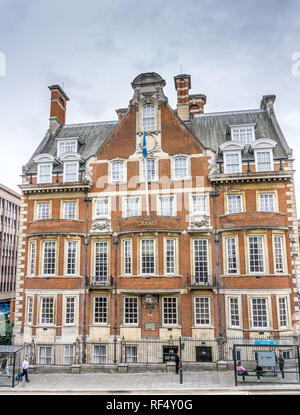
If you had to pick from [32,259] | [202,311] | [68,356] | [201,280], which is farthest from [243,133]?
[68,356]

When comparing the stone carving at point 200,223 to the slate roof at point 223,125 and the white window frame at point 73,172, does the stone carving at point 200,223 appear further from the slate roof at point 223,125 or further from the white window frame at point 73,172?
the white window frame at point 73,172

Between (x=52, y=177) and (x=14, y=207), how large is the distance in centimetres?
4129

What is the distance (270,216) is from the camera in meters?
26.3

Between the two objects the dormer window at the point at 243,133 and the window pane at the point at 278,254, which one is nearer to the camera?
the window pane at the point at 278,254

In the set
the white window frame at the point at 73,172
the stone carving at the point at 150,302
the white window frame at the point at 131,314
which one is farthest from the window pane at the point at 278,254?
the white window frame at the point at 73,172

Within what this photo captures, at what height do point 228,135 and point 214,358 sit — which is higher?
point 228,135

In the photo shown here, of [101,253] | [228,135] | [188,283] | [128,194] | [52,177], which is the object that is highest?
[228,135]

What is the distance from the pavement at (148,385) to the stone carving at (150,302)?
A: 16.1 ft

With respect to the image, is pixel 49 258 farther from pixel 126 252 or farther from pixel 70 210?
pixel 126 252

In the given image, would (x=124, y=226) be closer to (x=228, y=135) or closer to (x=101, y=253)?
(x=101, y=253)

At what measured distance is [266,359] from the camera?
21516 millimetres

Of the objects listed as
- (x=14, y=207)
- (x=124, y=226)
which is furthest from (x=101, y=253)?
(x=14, y=207)

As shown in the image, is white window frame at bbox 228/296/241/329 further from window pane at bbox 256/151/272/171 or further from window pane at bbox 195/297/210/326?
window pane at bbox 256/151/272/171

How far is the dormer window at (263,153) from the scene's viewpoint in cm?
2795
